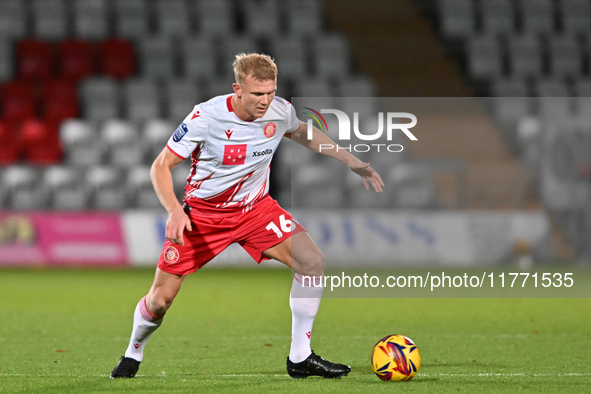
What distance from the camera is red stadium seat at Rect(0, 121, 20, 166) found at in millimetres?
15078

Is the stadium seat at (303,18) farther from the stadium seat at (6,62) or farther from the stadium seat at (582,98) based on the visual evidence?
the stadium seat at (6,62)

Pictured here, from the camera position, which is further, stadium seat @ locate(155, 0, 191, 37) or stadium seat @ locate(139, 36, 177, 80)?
stadium seat @ locate(155, 0, 191, 37)

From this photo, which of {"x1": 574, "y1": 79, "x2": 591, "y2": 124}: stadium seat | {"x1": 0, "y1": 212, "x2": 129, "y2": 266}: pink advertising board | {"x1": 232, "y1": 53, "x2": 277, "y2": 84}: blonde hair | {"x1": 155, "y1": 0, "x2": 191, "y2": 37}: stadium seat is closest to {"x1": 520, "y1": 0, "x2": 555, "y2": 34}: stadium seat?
{"x1": 574, "y1": 79, "x2": 591, "y2": 124}: stadium seat

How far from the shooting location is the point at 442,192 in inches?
516

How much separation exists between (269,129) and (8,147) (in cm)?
1125

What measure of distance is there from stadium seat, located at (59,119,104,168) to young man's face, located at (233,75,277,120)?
10.5 m

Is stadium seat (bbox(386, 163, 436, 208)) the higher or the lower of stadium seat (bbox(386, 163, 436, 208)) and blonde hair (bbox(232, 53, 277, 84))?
the lower

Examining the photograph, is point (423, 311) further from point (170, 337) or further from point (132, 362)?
point (132, 362)

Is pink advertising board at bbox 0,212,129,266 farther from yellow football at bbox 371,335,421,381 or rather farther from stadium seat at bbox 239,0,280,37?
yellow football at bbox 371,335,421,381

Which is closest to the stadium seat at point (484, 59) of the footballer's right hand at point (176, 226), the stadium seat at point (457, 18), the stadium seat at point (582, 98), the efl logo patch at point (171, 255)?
the stadium seat at point (457, 18)

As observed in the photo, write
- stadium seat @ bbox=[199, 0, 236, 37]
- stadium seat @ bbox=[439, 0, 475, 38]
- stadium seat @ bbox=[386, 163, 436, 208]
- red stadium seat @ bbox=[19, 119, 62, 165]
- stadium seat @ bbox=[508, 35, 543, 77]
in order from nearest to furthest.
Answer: stadium seat @ bbox=[386, 163, 436, 208] < red stadium seat @ bbox=[19, 119, 62, 165] < stadium seat @ bbox=[508, 35, 543, 77] < stadium seat @ bbox=[199, 0, 236, 37] < stadium seat @ bbox=[439, 0, 475, 38]

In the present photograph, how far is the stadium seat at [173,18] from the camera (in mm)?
17234

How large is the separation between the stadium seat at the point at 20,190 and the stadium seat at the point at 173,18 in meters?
4.52

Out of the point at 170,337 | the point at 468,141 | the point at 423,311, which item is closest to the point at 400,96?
the point at 468,141
